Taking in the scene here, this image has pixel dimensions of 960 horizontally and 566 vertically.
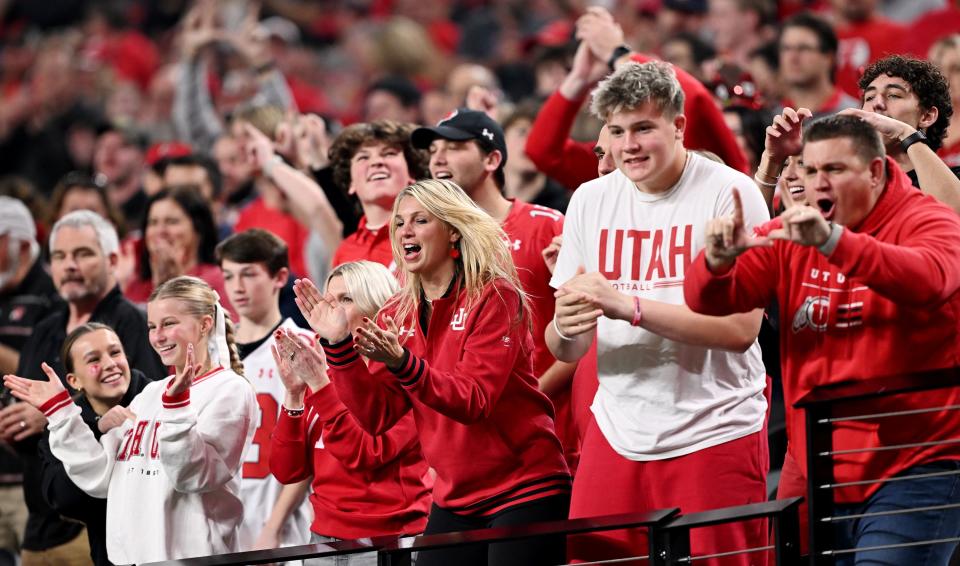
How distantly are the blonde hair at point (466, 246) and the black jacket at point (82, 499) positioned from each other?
5.09ft

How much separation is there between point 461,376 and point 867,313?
1.21m

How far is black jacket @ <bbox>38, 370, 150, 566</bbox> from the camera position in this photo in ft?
18.2

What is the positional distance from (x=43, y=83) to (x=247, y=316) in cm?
751

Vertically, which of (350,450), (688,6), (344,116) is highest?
(688,6)

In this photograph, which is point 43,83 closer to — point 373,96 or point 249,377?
point 373,96

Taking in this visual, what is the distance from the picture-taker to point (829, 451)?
4070 millimetres

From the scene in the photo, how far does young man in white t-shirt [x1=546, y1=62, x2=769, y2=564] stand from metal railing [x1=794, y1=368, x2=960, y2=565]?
26 centimetres

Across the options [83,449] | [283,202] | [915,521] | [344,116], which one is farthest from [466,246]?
[344,116]

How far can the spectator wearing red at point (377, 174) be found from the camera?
6.24 m

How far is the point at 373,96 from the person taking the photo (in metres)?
10.1

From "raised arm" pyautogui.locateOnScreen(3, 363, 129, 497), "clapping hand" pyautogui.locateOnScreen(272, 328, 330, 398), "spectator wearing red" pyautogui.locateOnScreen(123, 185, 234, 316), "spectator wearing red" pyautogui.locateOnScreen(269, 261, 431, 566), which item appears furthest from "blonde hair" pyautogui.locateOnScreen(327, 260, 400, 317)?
"spectator wearing red" pyautogui.locateOnScreen(123, 185, 234, 316)

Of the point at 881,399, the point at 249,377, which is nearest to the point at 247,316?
the point at 249,377

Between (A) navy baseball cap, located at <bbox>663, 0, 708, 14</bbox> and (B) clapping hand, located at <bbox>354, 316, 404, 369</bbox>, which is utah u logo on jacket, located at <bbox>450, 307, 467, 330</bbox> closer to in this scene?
(B) clapping hand, located at <bbox>354, 316, 404, 369</bbox>

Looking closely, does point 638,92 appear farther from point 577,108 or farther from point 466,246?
point 577,108
